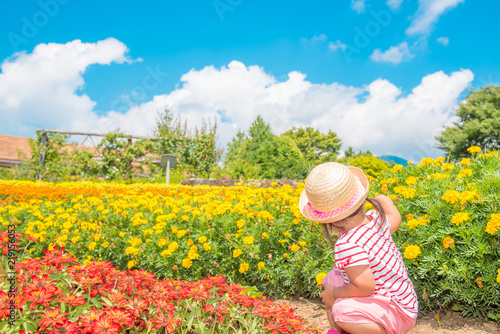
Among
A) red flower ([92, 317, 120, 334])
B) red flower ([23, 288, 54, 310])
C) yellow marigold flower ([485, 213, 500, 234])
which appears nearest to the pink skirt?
yellow marigold flower ([485, 213, 500, 234])

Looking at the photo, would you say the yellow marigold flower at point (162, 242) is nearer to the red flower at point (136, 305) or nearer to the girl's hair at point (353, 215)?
the red flower at point (136, 305)

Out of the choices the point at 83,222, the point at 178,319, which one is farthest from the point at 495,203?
the point at 83,222

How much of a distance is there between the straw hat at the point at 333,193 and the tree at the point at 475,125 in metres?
25.9

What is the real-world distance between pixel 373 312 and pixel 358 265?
28cm

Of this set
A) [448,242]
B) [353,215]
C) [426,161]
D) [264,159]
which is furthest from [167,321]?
[264,159]

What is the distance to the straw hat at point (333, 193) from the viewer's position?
172 cm

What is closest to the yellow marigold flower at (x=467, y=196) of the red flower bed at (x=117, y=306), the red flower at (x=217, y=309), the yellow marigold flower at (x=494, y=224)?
the yellow marigold flower at (x=494, y=224)

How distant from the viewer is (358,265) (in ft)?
5.22

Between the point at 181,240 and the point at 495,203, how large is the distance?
2.69 metres

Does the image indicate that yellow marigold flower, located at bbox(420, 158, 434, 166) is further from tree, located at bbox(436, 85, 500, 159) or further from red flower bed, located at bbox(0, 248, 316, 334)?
tree, located at bbox(436, 85, 500, 159)

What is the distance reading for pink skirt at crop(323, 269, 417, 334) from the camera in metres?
1.67

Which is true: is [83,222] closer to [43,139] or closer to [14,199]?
[14,199]

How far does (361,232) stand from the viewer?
1718 mm

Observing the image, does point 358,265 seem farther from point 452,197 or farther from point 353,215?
point 452,197
